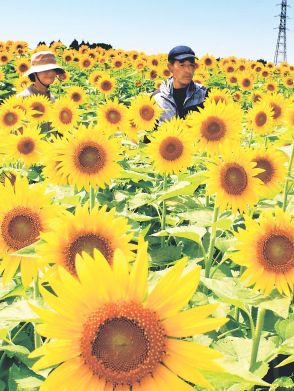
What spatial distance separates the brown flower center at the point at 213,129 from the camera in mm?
4266

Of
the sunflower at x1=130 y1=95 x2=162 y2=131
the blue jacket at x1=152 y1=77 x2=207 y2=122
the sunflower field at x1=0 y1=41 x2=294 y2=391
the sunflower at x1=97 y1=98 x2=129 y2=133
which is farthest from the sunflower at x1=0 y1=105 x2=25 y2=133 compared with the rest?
the blue jacket at x1=152 y1=77 x2=207 y2=122

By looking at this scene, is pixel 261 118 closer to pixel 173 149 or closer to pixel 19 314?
pixel 173 149

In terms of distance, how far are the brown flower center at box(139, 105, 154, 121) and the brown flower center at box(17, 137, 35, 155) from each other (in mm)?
1602

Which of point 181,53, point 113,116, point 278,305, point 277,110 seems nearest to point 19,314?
point 278,305

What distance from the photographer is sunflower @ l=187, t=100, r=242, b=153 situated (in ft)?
13.9

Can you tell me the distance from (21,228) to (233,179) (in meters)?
1.39

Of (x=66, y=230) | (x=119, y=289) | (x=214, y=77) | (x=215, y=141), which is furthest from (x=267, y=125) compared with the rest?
(x=214, y=77)

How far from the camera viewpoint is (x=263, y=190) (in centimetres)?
333

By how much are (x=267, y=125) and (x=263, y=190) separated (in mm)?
2810

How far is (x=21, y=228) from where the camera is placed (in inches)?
83.9

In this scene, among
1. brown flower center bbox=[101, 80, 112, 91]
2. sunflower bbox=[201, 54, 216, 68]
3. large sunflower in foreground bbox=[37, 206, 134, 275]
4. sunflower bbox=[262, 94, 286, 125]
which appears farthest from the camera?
sunflower bbox=[201, 54, 216, 68]

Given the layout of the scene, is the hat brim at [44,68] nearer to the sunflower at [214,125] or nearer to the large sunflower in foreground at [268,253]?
the sunflower at [214,125]

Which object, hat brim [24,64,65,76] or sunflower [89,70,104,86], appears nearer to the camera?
hat brim [24,64,65,76]

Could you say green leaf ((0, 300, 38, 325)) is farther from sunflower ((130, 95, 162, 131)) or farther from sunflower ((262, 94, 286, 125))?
sunflower ((262, 94, 286, 125))
